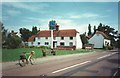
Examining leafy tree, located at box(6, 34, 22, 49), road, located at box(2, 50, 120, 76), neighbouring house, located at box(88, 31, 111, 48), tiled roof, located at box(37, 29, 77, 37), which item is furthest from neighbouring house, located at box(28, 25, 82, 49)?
road, located at box(2, 50, 120, 76)

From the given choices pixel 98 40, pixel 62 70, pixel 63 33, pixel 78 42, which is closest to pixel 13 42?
pixel 63 33

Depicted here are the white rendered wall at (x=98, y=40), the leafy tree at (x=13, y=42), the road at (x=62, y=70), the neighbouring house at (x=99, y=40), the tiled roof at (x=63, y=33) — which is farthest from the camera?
the white rendered wall at (x=98, y=40)

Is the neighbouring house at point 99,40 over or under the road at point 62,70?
over

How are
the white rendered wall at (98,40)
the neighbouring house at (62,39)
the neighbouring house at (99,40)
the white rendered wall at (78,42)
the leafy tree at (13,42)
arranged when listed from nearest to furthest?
the leafy tree at (13,42) → the neighbouring house at (62,39) → the white rendered wall at (78,42) → the neighbouring house at (99,40) → the white rendered wall at (98,40)

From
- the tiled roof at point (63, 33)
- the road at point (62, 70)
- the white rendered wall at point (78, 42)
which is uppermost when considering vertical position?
the tiled roof at point (63, 33)

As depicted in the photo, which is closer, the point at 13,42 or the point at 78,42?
the point at 13,42

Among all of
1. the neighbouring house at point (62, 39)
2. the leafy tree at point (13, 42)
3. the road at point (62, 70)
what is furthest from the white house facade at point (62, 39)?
the road at point (62, 70)

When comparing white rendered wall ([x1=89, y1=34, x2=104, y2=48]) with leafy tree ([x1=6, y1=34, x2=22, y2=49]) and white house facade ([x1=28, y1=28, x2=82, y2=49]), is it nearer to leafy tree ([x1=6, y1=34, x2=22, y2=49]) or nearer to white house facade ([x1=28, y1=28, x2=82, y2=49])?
white house facade ([x1=28, y1=28, x2=82, y2=49])

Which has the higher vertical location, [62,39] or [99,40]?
[62,39]

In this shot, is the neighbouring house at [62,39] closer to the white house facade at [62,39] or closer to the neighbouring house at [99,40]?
the white house facade at [62,39]

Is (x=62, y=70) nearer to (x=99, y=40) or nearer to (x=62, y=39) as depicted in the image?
(x=62, y=39)

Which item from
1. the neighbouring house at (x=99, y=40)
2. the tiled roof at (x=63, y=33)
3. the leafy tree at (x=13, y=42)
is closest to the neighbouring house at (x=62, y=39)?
the tiled roof at (x=63, y=33)

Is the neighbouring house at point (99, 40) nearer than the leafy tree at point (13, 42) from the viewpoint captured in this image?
No

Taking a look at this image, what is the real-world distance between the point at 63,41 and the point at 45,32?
912cm
